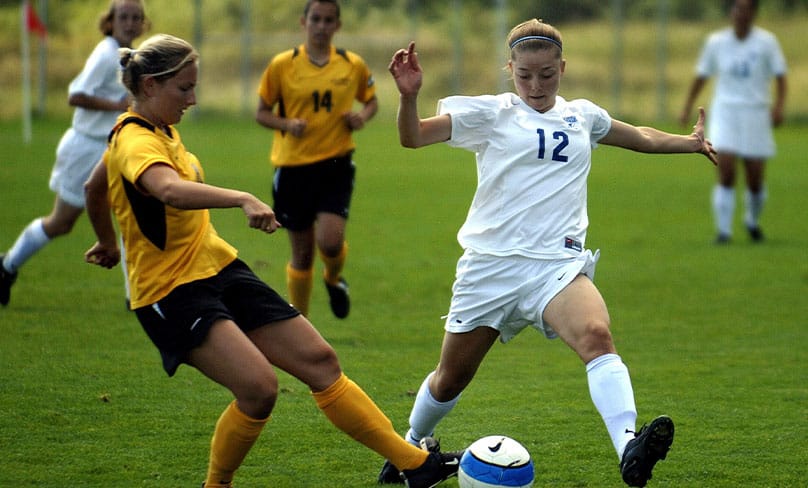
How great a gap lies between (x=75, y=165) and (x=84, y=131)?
0.88ft

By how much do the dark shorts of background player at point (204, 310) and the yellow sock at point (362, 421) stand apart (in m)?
0.35

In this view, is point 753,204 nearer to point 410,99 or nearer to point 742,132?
point 742,132

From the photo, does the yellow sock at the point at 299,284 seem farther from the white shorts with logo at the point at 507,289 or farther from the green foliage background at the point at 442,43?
the green foliage background at the point at 442,43

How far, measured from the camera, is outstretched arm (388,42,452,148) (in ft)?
15.6

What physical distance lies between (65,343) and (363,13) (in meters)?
25.4

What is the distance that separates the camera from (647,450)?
436 centimetres

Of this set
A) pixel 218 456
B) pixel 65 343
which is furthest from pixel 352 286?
pixel 218 456

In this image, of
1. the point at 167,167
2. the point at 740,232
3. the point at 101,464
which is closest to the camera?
the point at 167,167

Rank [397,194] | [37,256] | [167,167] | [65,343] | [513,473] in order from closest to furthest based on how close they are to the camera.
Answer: [167,167]
[513,473]
[65,343]
[37,256]
[397,194]

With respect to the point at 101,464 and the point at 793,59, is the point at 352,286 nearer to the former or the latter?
the point at 101,464

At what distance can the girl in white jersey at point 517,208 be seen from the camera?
4.88 m

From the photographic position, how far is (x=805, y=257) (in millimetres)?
11891

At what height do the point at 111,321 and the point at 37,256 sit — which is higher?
the point at 111,321

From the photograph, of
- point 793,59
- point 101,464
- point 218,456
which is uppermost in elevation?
point 218,456
